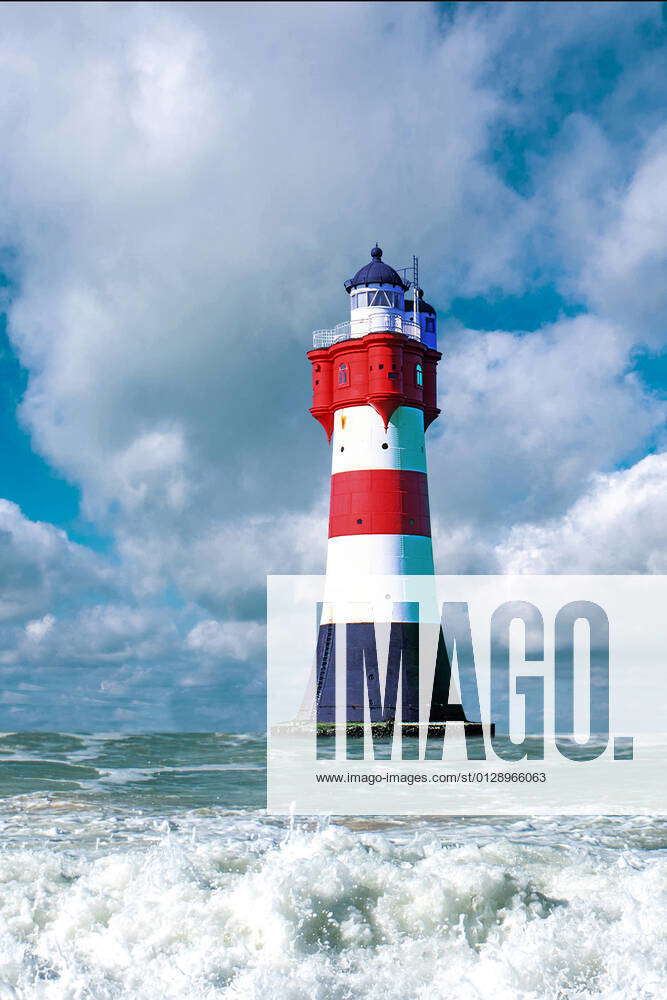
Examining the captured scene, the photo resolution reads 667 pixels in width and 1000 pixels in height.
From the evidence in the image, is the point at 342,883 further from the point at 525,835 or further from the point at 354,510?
the point at 354,510

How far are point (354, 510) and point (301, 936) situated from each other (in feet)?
56.2

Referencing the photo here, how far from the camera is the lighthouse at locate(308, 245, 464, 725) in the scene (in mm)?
24906

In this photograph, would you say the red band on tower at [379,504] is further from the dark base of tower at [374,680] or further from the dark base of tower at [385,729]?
the dark base of tower at [385,729]

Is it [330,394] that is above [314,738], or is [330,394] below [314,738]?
above

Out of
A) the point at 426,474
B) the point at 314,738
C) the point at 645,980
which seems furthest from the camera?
the point at 426,474

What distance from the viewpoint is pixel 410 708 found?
2497cm

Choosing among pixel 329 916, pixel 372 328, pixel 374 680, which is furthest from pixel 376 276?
pixel 329 916

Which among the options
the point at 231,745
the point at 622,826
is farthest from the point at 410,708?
the point at 622,826

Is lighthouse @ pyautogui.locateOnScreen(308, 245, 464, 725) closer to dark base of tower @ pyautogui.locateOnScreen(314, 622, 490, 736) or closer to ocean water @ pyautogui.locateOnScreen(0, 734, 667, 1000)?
dark base of tower @ pyautogui.locateOnScreen(314, 622, 490, 736)

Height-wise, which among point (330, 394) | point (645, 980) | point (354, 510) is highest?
point (330, 394)

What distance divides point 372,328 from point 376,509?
527cm

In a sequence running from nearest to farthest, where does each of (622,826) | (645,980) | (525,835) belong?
(645,980), (525,835), (622,826)

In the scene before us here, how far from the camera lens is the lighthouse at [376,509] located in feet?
81.7

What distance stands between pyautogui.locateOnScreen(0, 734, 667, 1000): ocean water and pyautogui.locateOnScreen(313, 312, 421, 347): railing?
58.7ft
